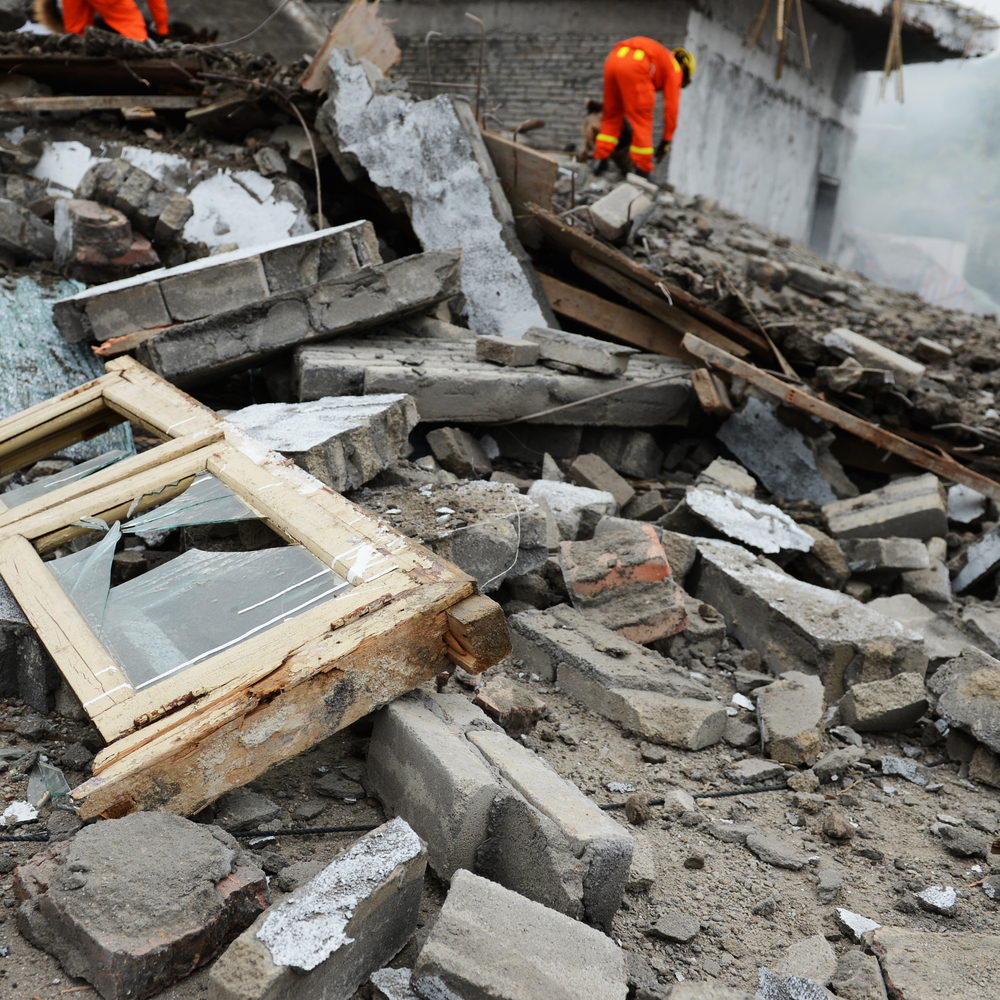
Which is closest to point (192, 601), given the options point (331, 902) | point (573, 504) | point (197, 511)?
point (197, 511)

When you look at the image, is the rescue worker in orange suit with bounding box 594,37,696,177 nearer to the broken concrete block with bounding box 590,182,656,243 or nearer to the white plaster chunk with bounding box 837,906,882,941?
the broken concrete block with bounding box 590,182,656,243

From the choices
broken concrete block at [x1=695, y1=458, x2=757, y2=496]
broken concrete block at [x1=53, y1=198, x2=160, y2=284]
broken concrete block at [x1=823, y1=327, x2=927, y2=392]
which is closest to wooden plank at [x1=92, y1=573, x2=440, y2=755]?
broken concrete block at [x1=695, y1=458, x2=757, y2=496]

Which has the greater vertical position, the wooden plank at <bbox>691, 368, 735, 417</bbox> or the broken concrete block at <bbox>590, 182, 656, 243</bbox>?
the broken concrete block at <bbox>590, 182, 656, 243</bbox>

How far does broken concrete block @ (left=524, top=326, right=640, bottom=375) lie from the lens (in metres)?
5.26

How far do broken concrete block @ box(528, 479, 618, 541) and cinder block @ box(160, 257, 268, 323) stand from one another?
1.90 metres

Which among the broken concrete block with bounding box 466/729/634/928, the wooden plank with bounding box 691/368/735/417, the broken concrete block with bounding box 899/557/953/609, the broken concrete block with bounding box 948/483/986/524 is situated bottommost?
the broken concrete block with bounding box 899/557/953/609

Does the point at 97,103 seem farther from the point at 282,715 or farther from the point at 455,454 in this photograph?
the point at 282,715

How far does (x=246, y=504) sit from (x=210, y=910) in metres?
1.43

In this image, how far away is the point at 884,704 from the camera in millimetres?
3406

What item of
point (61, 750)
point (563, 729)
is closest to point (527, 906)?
point (563, 729)

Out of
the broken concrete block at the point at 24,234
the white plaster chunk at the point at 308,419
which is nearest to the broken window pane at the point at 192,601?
the white plaster chunk at the point at 308,419

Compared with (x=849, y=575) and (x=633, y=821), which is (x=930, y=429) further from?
(x=633, y=821)

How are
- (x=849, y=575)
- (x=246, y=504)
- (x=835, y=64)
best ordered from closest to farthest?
1. (x=246, y=504)
2. (x=849, y=575)
3. (x=835, y=64)

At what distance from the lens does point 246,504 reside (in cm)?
289
